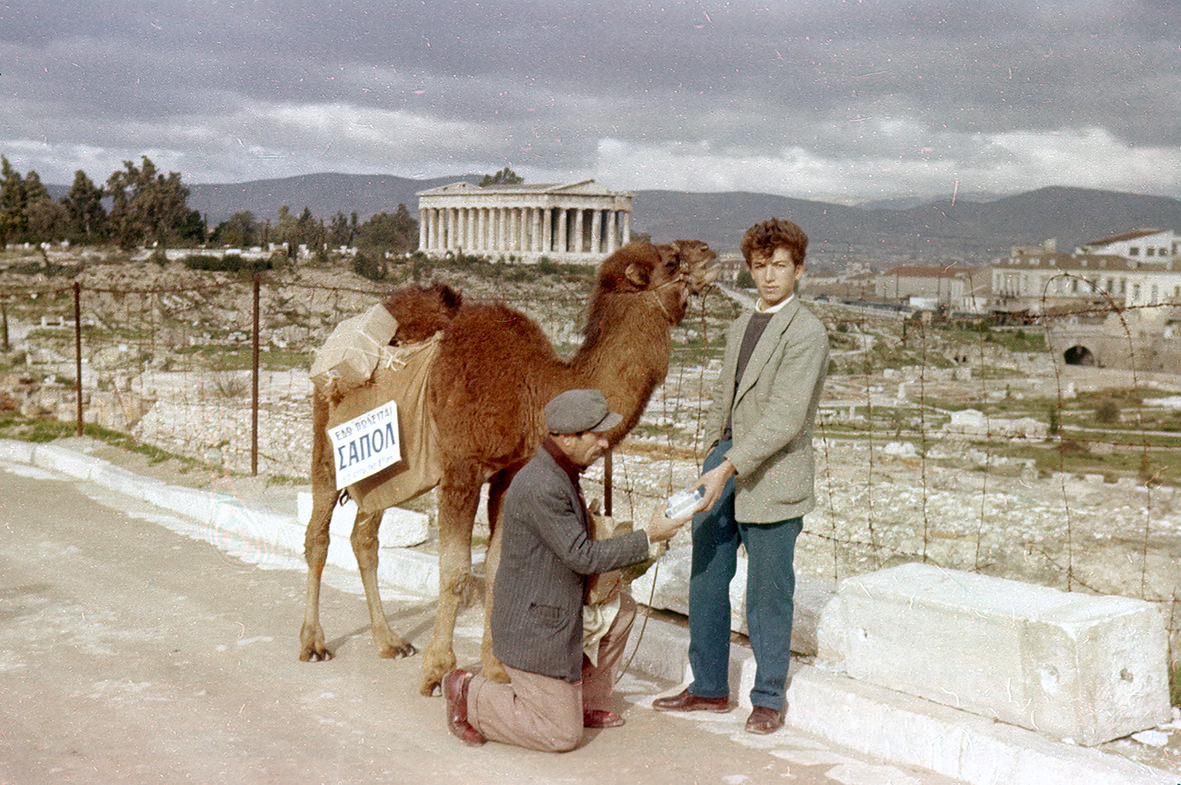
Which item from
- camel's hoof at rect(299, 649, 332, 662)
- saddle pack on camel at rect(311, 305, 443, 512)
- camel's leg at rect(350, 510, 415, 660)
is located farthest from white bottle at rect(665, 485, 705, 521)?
camel's hoof at rect(299, 649, 332, 662)

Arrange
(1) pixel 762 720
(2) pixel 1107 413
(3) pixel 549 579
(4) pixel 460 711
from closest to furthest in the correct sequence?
(3) pixel 549 579, (4) pixel 460 711, (1) pixel 762 720, (2) pixel 1107 413

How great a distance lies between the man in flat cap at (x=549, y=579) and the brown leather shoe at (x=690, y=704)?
2.47ft

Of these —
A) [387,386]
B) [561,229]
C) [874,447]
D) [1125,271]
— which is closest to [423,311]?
[387,386]

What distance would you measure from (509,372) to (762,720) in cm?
217

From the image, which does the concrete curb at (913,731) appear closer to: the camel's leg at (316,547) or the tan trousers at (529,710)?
the tan trousers at (529,710)

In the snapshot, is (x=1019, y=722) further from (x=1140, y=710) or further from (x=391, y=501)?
(x=391, y=501)

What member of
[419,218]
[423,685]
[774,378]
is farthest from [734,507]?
[419,218]

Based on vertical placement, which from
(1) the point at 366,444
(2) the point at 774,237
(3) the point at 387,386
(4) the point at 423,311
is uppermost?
(2) the point at 774,237

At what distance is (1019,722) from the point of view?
488 centimetres

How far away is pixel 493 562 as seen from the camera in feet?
19.2

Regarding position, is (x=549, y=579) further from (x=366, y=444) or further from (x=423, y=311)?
(x=423, y=311)

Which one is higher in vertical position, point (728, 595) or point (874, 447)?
point (728, 595)

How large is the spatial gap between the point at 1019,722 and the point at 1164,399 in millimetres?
43066

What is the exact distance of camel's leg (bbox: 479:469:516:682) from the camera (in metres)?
5.42
